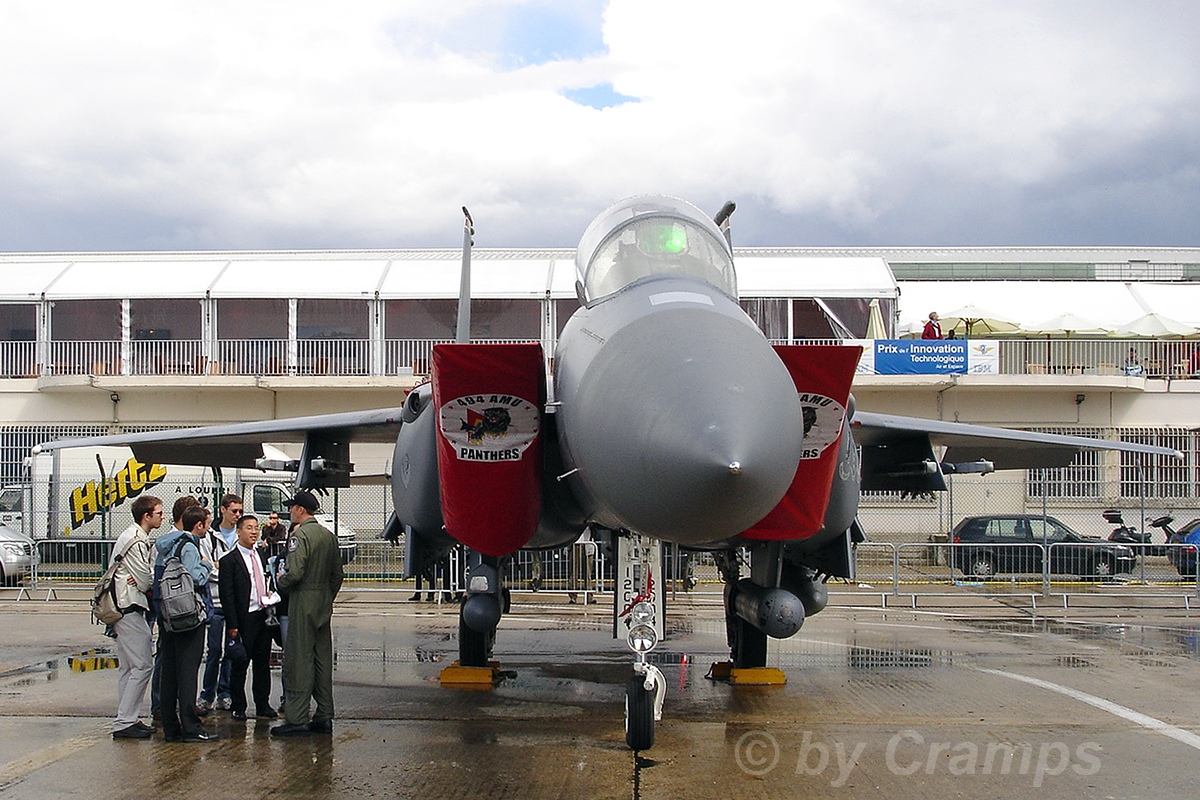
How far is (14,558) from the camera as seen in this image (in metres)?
17.3

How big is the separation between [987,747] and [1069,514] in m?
16.8

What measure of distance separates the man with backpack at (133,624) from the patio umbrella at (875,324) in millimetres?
20242

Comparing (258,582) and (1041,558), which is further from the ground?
(258,582)

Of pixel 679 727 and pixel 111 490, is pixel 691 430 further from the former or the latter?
pixel 111 490

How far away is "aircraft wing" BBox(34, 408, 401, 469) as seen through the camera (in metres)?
9.95

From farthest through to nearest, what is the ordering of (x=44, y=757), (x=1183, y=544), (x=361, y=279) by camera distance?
1. (x=361, y=279)
2. (x=1183, y=544)
3. (x=44, y=757)

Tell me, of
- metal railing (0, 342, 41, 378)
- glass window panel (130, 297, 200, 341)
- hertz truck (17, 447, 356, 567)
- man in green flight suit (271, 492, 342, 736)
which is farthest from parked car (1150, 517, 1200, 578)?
metal railing (0, 342, 41, 378)

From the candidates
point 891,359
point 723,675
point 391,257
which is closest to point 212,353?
point 391,257

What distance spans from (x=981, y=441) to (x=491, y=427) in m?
6.30

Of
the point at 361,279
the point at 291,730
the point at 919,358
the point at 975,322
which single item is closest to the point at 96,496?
the point at 361,279

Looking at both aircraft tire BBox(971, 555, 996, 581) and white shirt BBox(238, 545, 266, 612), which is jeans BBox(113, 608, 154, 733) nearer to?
white shirt BBox(238, 545, 266, 612)

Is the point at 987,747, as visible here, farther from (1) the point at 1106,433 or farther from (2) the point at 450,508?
(1) the point at 1106,433

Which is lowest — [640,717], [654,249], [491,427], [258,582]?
[640,717]

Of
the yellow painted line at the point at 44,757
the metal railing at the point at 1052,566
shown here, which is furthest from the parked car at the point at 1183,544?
the yellow painted line at the point at 44,757
